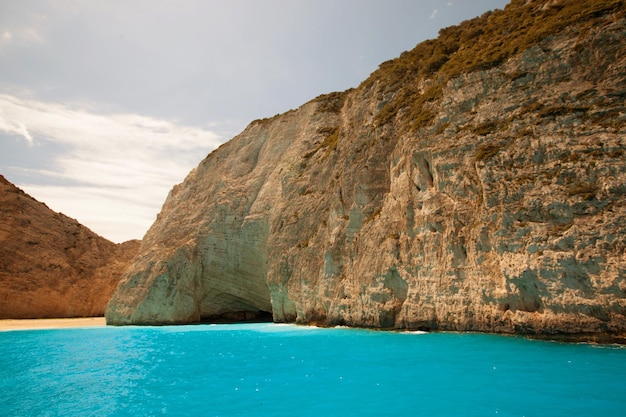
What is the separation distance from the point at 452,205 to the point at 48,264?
60003 millimetres

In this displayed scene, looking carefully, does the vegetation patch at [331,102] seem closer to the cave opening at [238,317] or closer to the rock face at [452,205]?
the rock face at [452,205]

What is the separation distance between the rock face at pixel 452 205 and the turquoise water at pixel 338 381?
322 cm

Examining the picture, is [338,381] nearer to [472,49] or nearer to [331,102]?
[472,49]

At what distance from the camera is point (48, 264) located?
61688 mm

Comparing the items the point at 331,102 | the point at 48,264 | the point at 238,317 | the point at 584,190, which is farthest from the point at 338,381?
the point at 48,264

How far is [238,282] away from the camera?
44375mm

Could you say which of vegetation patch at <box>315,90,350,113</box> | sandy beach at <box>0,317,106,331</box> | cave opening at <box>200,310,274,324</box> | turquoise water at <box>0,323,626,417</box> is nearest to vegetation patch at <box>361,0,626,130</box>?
vegetation patch at <box>315,90,350,113</box>

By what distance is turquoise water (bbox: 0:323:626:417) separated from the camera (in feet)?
30.5

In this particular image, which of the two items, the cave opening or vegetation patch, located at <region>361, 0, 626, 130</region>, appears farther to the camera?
the cave opening

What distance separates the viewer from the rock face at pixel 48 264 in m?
58.0

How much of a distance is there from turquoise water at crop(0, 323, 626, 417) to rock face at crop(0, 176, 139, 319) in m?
45.9

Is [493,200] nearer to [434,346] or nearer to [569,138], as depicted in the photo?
[569,138]

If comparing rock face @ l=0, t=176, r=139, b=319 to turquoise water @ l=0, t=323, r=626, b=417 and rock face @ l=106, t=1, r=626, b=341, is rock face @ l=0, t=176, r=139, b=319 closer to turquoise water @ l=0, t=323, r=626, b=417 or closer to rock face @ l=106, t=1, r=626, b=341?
rock face @ l=106, t=1, r=626, b=341

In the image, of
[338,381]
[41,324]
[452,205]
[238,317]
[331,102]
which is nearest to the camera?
[338,381]
